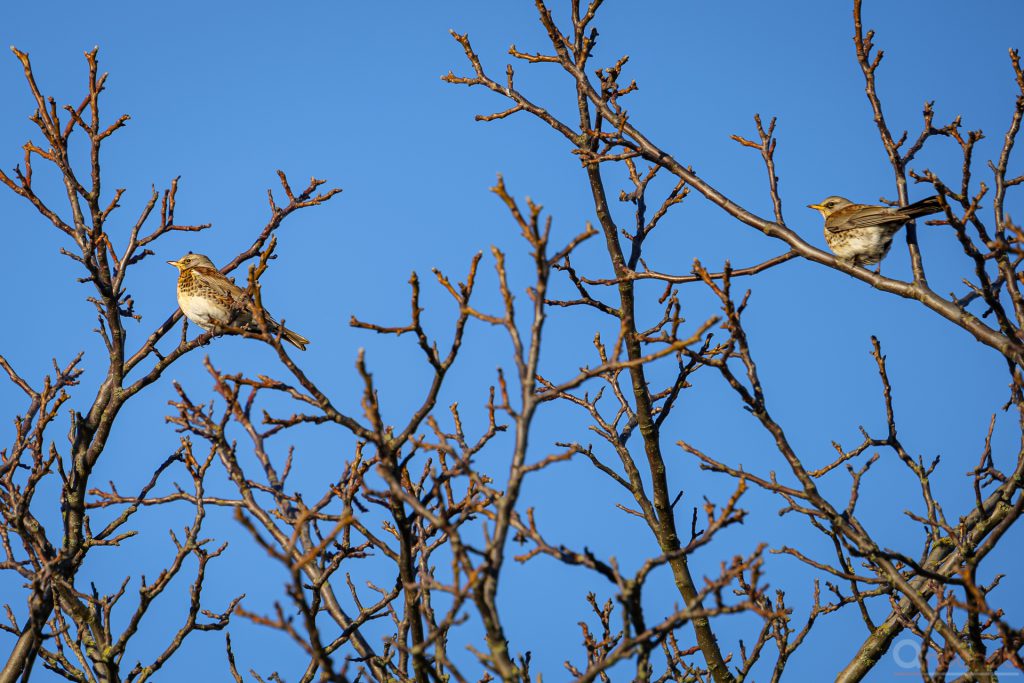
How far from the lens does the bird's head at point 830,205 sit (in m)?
10.3

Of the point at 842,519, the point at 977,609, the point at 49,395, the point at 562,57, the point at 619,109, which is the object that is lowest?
the point at 977,609

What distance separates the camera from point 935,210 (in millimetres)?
6566

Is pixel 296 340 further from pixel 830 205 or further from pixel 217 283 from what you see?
pixel 830 205

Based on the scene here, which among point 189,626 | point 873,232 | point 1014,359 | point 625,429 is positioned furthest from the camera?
point 873,232

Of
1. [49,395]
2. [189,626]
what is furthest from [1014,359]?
[49,395]

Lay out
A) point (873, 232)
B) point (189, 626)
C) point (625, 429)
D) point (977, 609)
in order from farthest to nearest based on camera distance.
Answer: point (873, 232), point (625, 429), point (189, 626), point (977, 609)

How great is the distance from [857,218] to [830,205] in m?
1.49

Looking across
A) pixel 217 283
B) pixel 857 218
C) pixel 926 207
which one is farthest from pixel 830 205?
pixel 217 283

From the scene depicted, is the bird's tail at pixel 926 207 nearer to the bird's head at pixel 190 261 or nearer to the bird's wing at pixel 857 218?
the bird's wing at pixel 857 218

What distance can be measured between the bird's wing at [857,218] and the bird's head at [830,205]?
0.93ft

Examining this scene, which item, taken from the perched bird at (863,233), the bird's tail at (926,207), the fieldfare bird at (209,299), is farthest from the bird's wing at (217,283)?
the bird's tail at (926,207)

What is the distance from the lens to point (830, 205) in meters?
10.5

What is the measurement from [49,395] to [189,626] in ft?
7.54

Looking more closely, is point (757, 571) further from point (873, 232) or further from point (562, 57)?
point (873, 232)
